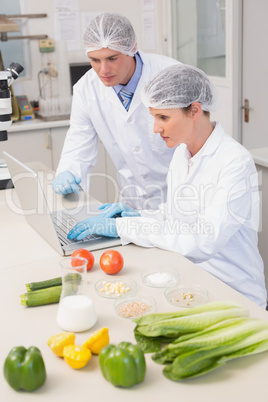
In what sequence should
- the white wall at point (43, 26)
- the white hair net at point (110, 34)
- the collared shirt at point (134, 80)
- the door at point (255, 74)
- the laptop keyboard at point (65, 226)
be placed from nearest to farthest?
the laptop keyboard at point (65, 226) → the white hair net at point (110, 34) → the collared shirt at point (134, 80) → the door at point (255, 74) → the white wall at point (43, 26)

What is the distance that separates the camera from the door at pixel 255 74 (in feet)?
11.9

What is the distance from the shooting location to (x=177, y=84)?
1.78 metres

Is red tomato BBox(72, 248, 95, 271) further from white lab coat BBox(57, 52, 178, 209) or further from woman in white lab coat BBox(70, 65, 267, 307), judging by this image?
white lab coat BBox(57, 52, 178, 209)

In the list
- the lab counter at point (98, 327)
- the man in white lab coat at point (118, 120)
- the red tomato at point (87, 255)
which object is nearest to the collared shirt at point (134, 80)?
the man in white lab coat at point (118, 120)

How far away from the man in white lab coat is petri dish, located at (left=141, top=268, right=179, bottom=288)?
847mm

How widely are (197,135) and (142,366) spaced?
3.37 feet

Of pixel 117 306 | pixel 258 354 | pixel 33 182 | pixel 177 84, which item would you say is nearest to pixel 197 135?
pixel 177 84

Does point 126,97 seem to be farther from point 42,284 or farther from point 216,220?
point 42,284

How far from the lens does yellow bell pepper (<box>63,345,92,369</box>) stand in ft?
3.60

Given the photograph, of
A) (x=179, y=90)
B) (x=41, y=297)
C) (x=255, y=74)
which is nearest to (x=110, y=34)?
(x=179, y=90)

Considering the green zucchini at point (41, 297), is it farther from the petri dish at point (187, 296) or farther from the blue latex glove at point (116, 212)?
the blue latex glove at point (116, 212)

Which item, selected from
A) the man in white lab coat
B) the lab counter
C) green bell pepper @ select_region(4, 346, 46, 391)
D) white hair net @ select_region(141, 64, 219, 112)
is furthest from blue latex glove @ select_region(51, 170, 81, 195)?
green bell pepper @ select_region(4, 346, 46, 391)

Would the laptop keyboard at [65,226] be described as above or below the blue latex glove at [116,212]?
below

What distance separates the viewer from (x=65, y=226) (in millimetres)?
1969
